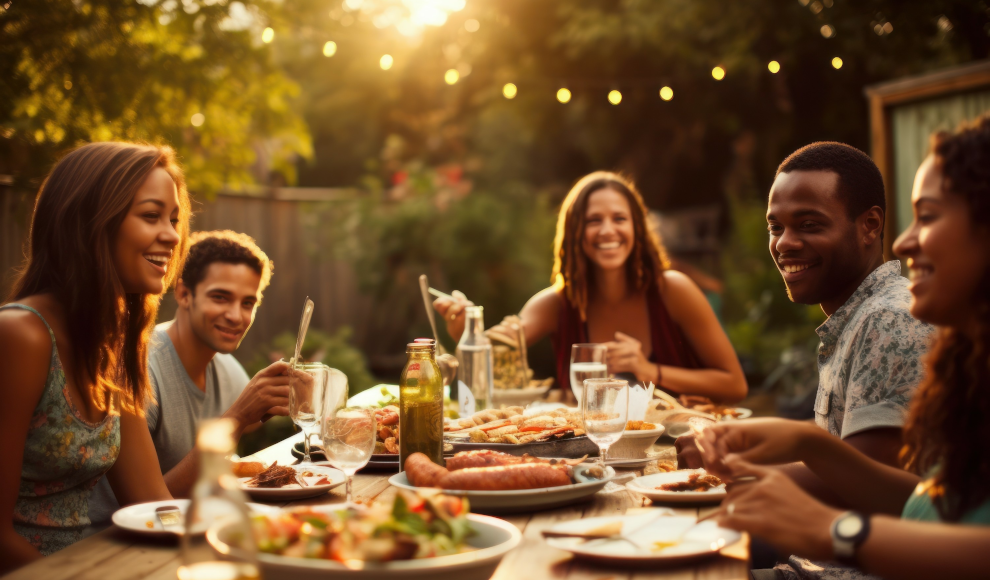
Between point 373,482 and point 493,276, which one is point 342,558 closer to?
point 373,482

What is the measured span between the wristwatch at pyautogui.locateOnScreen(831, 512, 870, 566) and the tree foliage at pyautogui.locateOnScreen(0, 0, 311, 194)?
13.3ft

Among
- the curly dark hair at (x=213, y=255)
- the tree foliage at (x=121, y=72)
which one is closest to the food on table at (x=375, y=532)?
the curly dark hair at (x=213, y=255)

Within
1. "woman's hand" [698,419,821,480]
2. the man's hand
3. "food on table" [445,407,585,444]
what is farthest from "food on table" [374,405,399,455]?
"woman's hand" [698,419,821,480]

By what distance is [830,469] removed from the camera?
1637mm

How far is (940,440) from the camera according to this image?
1425 millimetres

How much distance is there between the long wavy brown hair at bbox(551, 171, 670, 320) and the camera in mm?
3893

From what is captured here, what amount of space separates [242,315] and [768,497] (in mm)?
2171

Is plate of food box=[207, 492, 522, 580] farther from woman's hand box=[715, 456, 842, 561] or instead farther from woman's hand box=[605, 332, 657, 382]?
woman's hand box=[605, 332, 657, 382]

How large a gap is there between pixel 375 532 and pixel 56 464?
1.18m


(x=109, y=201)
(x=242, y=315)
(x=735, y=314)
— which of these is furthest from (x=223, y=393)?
(x=735, y=314)

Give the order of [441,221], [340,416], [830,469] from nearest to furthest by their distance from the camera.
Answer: [830,469]
[340,416]
[441,221]

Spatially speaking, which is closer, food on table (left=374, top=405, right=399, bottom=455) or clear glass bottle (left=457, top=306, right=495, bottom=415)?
food on table (left=374, top=405, right=399, bottom=455)

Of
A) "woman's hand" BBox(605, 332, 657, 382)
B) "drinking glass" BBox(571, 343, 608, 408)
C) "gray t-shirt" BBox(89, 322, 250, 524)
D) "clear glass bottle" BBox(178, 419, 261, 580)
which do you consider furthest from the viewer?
"woman's hand" BBox(605, 332, 657, 382)

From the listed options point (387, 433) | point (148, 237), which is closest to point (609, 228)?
point (387, 433)
